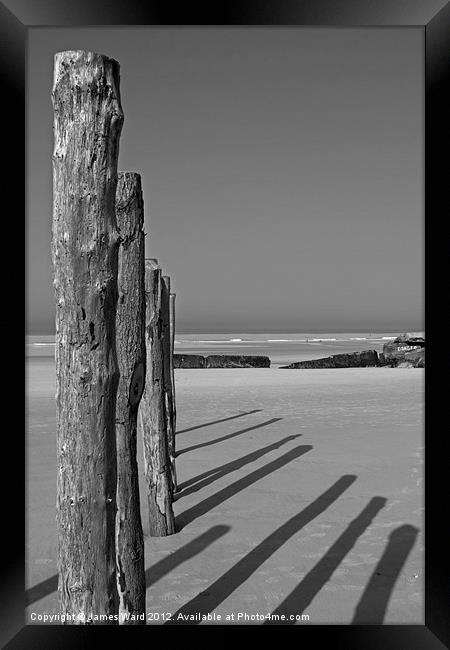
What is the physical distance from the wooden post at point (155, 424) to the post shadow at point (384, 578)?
1.98 metres

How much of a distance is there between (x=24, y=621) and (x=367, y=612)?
7.65 feet

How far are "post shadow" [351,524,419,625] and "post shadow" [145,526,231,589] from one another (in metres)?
1.52

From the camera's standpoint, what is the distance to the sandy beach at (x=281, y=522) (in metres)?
4.57

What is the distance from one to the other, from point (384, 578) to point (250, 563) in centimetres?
110

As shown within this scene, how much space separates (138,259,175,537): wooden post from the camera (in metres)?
5.92

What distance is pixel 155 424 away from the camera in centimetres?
605

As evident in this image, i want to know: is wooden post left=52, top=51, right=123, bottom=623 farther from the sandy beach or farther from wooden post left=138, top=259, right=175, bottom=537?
wooden post left=138, top=259, right=175, bottom=537

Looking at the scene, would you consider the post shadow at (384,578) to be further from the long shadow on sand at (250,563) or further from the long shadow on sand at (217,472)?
the long shadow on sand at (217,472)

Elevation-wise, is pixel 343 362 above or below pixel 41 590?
above

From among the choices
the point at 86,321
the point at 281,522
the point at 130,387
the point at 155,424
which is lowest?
the point at 281,522

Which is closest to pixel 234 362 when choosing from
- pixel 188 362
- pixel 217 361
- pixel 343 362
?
pixel 217 361

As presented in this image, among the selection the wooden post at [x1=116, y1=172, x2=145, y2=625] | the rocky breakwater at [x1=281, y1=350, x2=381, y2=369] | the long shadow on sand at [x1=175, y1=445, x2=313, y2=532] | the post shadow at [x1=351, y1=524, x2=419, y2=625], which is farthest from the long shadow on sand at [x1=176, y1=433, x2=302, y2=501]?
the rocky breakwater at [x1=281, y1=350, x2=381, y2=369]

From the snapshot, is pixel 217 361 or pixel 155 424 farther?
pixel 217 361

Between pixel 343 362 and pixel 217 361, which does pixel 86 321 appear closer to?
pixel 217 361
